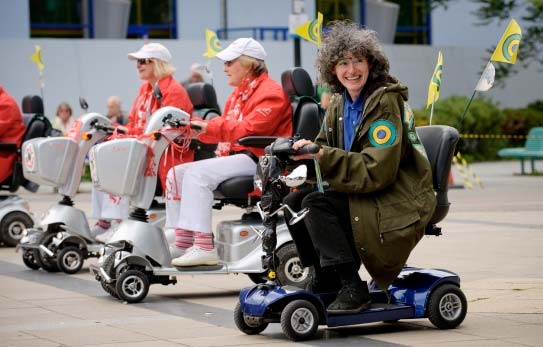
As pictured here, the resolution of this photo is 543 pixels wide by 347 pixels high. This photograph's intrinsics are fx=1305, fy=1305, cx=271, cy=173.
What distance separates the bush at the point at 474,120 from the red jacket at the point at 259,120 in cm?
1778

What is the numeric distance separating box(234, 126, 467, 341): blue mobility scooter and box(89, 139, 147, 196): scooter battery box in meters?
2.02

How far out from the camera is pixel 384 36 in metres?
33.3

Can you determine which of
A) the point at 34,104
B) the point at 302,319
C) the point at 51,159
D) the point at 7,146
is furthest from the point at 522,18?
the point at 302,319

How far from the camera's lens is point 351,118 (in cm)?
727

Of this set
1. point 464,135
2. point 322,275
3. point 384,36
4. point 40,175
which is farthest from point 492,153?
point 322,275

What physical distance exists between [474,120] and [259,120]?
1955cm

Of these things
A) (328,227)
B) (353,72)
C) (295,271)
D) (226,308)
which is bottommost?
(226,308)

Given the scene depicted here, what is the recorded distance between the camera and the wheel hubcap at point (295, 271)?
29.2ft

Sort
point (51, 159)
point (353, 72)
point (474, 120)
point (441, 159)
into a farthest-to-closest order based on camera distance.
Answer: point (474, 120), point (51, 159), point (441, 159), point (353, 72)

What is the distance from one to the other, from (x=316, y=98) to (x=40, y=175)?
8.62ft

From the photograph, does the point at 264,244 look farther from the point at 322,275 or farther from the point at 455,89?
the point at 455,89

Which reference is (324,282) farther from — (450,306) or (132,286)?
(132,286)

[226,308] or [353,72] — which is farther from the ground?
[353,72]

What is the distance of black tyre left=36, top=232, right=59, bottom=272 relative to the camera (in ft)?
35.1
